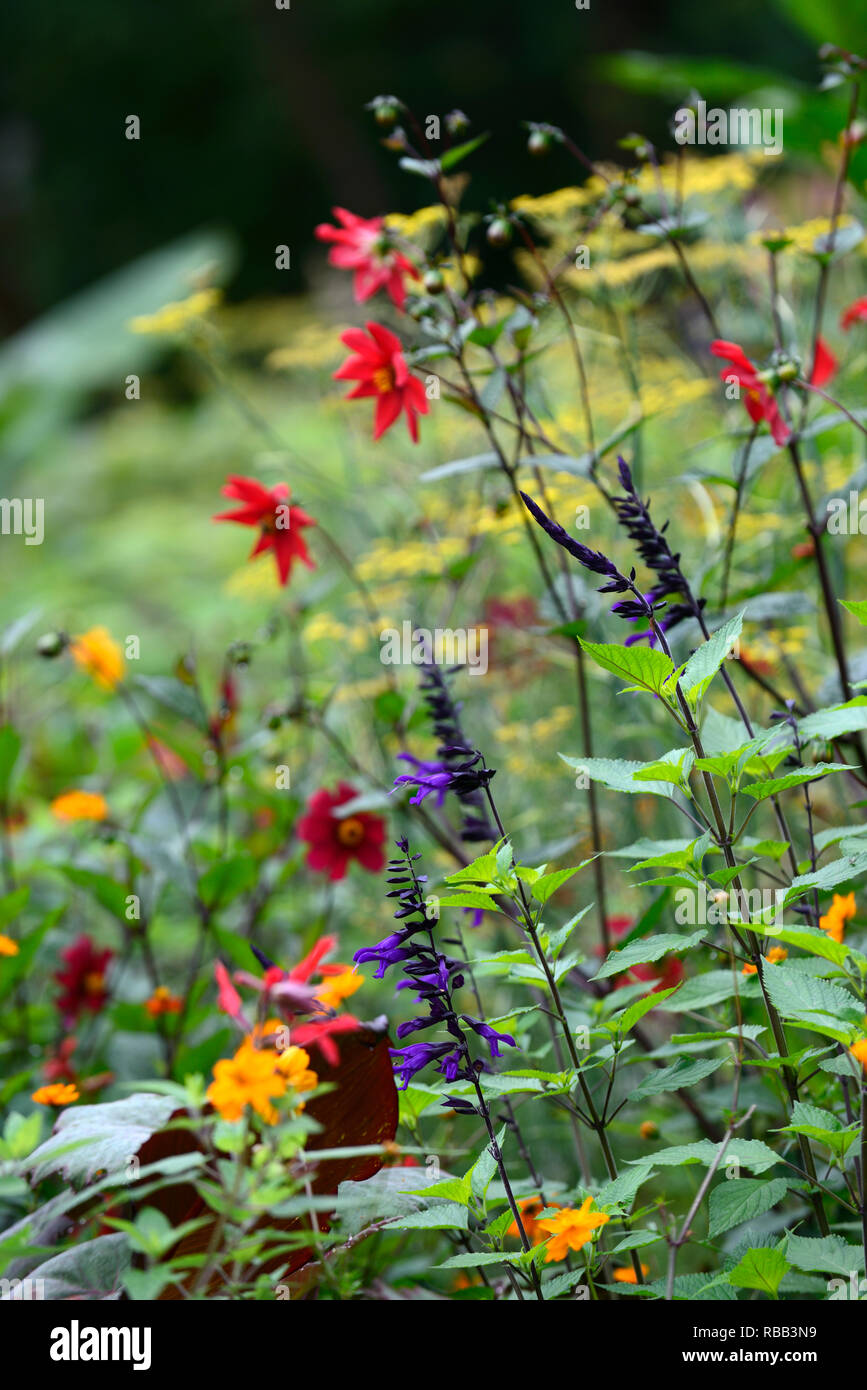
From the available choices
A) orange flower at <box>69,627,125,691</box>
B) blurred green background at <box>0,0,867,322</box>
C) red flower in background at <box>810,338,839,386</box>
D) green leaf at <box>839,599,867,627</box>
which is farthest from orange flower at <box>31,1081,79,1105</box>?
blurred green background at <box>0,0,867,322</box>

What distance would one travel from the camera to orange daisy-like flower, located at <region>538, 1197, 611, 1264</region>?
0.57 m

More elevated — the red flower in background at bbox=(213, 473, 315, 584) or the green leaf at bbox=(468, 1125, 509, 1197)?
the red flower in background at bbox=(213, 473, 315, 584)

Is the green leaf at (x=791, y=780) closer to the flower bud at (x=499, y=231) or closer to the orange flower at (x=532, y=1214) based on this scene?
the orange flower at (x=532, y=1214)

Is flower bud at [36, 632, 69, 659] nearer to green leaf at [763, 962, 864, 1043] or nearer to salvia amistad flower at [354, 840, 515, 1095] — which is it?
salvia amistad flower at [354, 840, 515, 1095]

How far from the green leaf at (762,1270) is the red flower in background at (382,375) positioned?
2.08 feet

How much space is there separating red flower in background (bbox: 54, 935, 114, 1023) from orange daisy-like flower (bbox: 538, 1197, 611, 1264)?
2.53 ft

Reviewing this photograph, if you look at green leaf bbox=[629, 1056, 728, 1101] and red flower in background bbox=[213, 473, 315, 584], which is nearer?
green leaf bbox=[629, 1056, 728, 1101]

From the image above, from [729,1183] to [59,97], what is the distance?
10.4m

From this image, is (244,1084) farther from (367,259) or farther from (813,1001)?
(367,259)

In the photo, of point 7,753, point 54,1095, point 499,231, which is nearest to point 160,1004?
point 7,753

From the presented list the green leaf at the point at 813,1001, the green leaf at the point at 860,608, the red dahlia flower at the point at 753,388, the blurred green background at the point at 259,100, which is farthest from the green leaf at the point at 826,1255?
the blurred green background at the point at 259,100

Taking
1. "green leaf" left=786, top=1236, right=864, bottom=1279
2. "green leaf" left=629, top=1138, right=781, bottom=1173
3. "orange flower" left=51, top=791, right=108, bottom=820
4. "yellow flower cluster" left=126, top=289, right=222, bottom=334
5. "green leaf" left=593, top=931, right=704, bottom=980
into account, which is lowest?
"green leaf" left=786, top=1236, right=864, bottom=1279
